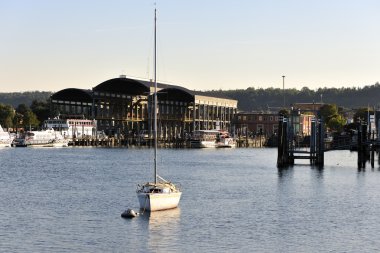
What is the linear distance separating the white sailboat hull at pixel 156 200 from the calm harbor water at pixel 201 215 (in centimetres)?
63

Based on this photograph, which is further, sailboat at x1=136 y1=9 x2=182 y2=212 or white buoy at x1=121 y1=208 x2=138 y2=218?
sailboat at x1=136 y1=9 x2=182 y2=212

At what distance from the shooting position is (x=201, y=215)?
56500 mm

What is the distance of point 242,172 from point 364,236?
188ft

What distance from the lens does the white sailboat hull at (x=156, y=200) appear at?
2168 inches

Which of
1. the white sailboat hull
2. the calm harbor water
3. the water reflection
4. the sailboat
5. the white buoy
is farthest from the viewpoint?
the sailboat

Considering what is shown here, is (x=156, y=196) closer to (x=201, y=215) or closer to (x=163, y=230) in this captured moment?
(x=201, y=215)

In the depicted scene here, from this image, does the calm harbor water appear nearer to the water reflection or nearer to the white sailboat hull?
the water reflection

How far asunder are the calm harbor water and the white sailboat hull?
0.63m

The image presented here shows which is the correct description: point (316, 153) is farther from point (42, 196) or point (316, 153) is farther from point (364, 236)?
point (364, 236)

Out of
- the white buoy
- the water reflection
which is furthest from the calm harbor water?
the white buoy

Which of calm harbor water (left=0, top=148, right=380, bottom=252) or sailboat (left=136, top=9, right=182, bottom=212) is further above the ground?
sailboat (left=136, top=9, right=182, bottom=212)

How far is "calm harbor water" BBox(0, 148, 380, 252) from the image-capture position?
45.2 meters

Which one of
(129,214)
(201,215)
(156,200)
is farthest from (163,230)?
(201,215)

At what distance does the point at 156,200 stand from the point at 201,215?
348 cm
